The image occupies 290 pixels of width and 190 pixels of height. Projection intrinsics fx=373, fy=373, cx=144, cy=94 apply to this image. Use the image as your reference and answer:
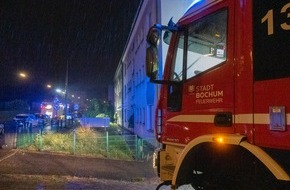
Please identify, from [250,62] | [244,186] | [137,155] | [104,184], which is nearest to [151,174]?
[104,184]

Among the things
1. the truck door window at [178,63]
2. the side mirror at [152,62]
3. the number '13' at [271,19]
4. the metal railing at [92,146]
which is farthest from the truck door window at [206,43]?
the metal railing at [92,146]

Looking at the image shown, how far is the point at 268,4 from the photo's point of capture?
3.63 metres

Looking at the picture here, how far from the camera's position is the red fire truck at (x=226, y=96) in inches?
137

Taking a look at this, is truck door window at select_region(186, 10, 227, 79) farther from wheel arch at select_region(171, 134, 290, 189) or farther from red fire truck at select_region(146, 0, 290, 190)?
wheel arch at select_region(171, 134, 290, 189)

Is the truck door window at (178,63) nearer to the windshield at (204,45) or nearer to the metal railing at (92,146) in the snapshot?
the windshield at (204,45)

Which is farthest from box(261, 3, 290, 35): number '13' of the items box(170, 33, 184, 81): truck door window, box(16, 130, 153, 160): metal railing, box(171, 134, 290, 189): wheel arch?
box(16, 130, 153, 160): metal railing

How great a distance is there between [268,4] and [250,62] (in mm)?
604

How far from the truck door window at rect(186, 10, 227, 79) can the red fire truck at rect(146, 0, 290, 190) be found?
0.04ft

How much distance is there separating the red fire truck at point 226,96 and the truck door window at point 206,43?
0.01 m

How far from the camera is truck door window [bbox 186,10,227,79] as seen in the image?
4381 millimetres

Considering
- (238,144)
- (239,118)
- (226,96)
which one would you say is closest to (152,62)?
Answer: (226,96)

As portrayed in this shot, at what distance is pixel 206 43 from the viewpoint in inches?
187

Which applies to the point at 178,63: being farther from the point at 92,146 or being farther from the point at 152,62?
the point at 92,146

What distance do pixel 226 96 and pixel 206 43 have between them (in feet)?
2.92
